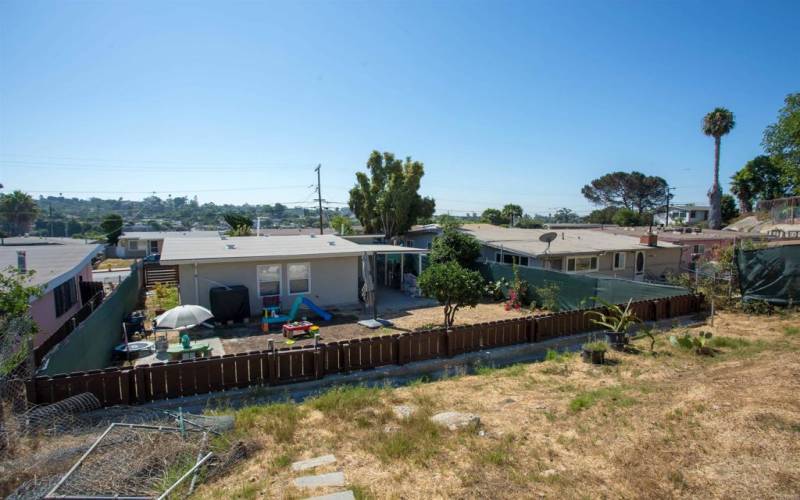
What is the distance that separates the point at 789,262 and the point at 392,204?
2255cm

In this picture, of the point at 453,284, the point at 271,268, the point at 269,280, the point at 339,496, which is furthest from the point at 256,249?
the point at 339,496

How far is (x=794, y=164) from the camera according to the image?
19.0 meters

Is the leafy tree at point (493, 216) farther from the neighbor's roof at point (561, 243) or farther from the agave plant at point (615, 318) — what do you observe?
the agave plant at point (615, 318)

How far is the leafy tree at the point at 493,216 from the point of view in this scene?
219 ft

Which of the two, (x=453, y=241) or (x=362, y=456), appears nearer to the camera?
(x=362, y=456)

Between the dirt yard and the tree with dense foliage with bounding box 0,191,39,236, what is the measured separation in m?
90.3

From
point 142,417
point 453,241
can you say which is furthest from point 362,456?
point 453,241

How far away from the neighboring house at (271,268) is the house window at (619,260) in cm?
1218

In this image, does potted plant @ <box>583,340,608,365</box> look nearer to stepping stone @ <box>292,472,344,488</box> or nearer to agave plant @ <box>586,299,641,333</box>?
agave plant @ <box>586,299,641,333</box>

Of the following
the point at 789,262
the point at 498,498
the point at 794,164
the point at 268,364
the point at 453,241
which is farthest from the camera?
the point at 453,241

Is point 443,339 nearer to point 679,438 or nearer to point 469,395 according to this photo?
point 469,395

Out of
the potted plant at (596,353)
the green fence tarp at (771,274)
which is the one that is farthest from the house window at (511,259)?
the potted plant at (596,353)

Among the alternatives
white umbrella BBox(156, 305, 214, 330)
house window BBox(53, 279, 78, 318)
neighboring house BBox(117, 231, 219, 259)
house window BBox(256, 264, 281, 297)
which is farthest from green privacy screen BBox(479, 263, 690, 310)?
neighboring house BBox(117, 231, 219, 259)

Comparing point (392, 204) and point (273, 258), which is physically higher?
point (392, 204)
